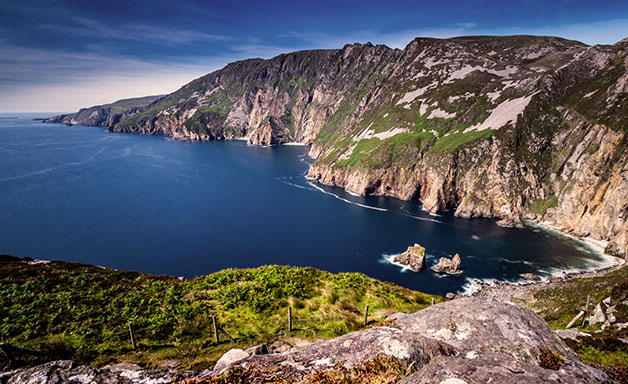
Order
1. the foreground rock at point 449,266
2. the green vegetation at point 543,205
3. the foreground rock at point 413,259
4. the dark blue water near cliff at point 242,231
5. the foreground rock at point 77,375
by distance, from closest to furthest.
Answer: the foreground rock at point 77,375, the foreground rock at point 449,266, the foreground rock at point 413,259, the dark blue water near cliff at point 242,231, the green vegetation at point 543,205

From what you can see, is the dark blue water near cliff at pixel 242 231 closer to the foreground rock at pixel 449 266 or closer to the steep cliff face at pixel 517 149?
the foreground rock at pixel 449 266

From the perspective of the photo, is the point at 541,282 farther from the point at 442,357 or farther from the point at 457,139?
the point at 457,139

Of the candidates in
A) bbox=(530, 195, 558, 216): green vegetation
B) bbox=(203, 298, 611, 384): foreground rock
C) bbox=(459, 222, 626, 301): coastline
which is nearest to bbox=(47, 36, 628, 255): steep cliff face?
bbox=(530, 195, 558, 216): green vegetation

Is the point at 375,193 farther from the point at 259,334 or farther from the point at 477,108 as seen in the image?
the point at 259,334

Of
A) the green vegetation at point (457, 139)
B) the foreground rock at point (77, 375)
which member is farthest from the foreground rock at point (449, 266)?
the green vegetation at point (457, 139)

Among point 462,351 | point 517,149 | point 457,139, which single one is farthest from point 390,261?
point 457,139

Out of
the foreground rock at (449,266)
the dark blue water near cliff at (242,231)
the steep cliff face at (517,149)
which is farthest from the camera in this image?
the steep cliff face at (517,149)

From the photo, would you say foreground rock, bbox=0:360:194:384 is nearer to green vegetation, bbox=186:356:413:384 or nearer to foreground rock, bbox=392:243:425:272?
green vegetation, bbox=186:356:413:384
